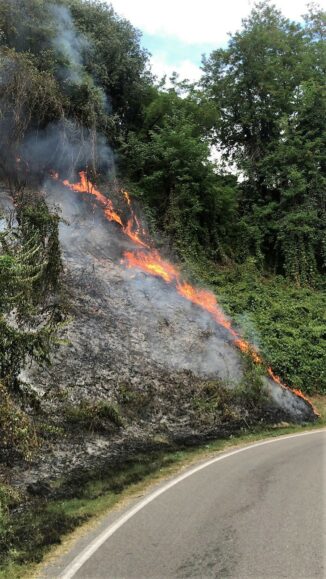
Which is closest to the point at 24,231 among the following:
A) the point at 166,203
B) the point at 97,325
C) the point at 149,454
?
the point at 97,325

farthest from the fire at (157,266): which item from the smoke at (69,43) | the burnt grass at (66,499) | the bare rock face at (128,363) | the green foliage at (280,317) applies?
the burnt grass at (66,499)

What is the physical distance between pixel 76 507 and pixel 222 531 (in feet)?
9.50

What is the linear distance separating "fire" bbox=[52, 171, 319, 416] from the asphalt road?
319 inches

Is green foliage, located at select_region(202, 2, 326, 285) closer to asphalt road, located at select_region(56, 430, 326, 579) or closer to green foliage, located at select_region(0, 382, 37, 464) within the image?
asphalt road, located at select_region(56, 430, 326, 579)

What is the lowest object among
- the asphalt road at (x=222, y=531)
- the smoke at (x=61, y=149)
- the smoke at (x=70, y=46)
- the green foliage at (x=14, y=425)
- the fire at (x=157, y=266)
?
the asphalt road at (x=222, y=531)

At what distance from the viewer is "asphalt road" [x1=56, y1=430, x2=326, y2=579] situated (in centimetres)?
522

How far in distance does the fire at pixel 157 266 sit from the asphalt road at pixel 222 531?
8.11 metres

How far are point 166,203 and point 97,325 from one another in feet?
34.6

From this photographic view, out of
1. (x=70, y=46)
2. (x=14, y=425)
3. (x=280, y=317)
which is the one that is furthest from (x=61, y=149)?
(x=14, y=425)

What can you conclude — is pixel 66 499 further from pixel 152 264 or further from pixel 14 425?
pixel 152 264

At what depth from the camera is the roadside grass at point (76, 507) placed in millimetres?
6055

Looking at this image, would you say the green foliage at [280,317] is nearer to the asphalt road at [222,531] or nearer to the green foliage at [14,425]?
the asphalt road at [222,531]

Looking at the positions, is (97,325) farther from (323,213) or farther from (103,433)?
(323,213)

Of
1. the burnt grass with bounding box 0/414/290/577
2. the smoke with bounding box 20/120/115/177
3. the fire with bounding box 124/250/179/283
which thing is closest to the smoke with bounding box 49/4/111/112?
the smoke with bounding box 20/120/115/177
